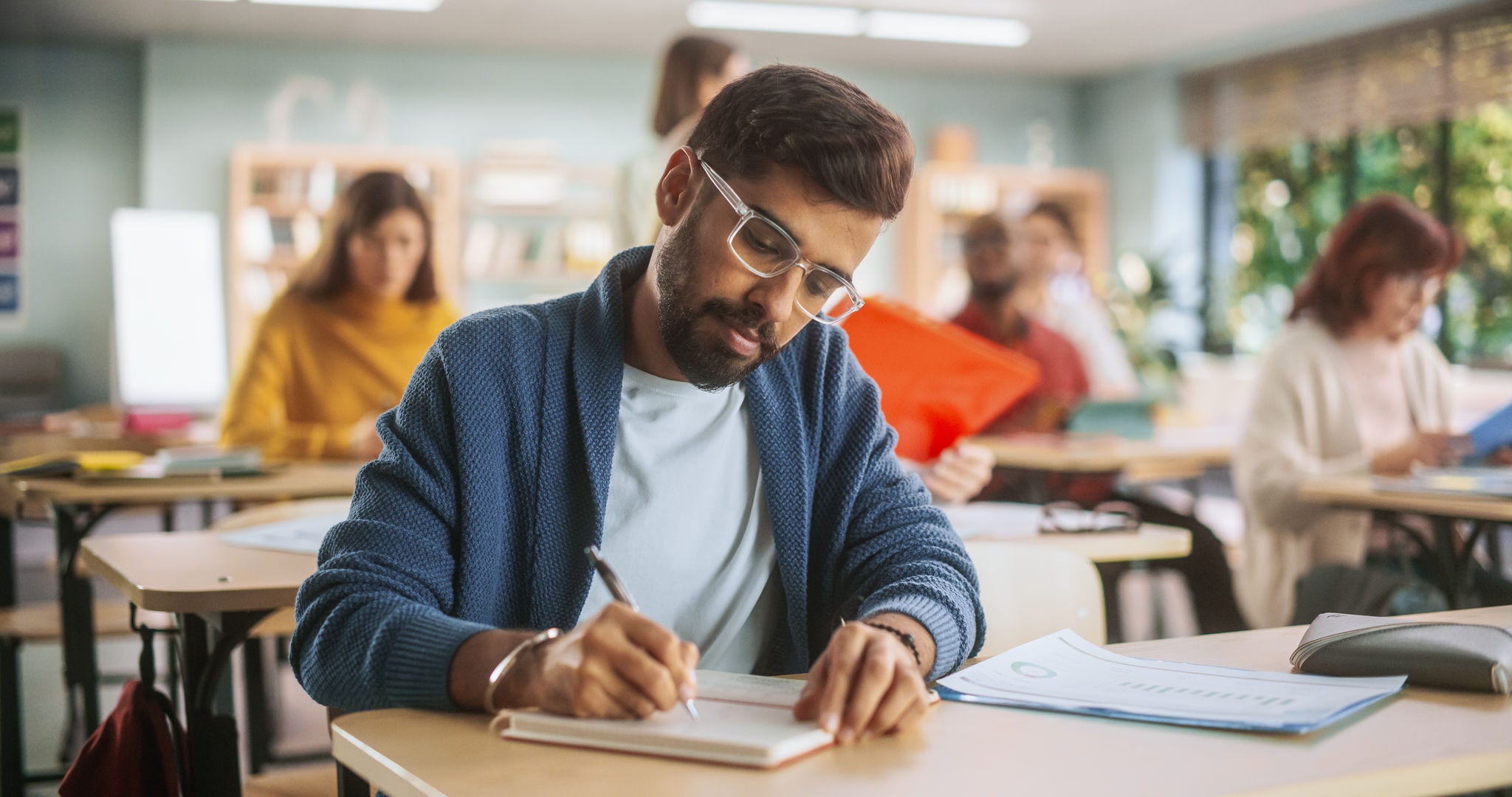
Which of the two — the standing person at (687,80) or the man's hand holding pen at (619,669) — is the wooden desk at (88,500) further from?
the man's hand holding pen at (619,669)

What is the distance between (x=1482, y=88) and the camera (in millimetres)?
6598

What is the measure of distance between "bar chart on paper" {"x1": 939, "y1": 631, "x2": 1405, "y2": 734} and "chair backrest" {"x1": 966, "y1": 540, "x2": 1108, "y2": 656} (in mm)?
365

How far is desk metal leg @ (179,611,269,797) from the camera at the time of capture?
5.19 ft

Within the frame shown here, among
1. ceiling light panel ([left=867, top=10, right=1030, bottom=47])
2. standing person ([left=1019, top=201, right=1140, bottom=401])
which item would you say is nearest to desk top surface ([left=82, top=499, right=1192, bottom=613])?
standing person ([left=1019, top=201, right=1140, bottom=401])

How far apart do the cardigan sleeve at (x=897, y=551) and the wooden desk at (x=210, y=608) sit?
2.23ft

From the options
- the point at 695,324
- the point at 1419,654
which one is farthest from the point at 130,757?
the point at 1419,654

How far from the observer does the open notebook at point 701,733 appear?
2.79ft

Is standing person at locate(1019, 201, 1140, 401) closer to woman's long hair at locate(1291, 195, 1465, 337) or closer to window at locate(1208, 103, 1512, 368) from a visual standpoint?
window at locate(1208, 103, 1512, 368)

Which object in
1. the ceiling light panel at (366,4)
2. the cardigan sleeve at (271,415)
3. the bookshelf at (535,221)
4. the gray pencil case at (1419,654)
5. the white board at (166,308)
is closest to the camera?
the gray pencil case at (1419,654)

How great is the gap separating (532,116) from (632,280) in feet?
23.9

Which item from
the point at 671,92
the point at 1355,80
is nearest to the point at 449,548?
the point at 671,92

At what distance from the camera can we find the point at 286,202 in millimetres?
7820

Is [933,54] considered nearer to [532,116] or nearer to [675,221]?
[532,116]

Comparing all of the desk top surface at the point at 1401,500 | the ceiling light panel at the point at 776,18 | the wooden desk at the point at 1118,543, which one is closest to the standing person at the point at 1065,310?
the desk top surface at the point at 1401,500
